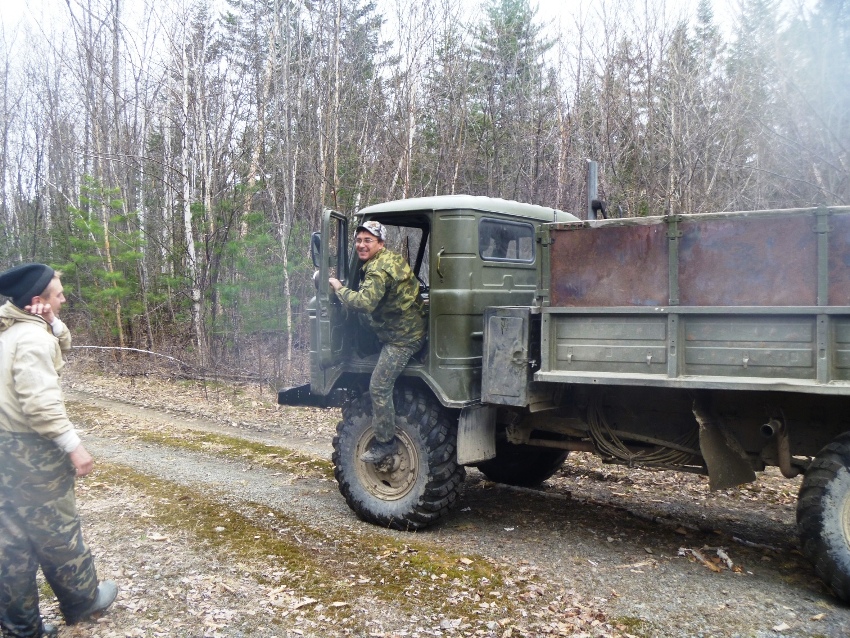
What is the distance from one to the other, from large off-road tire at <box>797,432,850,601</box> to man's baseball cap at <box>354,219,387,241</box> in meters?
3.22

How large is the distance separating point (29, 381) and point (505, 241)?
342 cm

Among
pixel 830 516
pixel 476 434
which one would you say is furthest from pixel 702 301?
pixel 476 434

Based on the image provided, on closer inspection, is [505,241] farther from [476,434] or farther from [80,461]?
[80,461]

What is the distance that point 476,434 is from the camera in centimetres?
518

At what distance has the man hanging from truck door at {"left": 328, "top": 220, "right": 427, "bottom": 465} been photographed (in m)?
5.11

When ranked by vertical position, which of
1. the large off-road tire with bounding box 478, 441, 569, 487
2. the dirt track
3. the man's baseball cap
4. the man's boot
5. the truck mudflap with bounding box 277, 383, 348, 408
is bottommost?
the dirt track

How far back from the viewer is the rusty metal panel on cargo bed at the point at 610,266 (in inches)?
167

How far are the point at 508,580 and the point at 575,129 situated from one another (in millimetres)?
11707

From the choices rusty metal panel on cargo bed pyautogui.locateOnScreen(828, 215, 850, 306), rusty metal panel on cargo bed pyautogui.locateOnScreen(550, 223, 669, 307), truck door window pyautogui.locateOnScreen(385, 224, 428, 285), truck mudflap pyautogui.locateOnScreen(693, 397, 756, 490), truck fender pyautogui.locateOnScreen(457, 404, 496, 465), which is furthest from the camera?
truck door window pyautogui.locateOnScreen(385, 224, 428, 285)

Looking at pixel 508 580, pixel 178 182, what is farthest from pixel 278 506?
pixel 178 182

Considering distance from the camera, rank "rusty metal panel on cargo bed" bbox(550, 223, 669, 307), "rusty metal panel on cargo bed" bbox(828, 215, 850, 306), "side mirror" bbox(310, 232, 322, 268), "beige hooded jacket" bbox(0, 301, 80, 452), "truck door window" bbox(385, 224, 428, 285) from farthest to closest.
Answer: "truck door window" bbox(385, 224, 428, 285) → "side mirror" bbox(310, 232, 322, 268) → "rusty metal panel on cargo bed" bbox(550, 223, 669, 307) → "rusty metal panel on cargo bed" bbox(828, 215, 850, 306) → "beige hooded jacket" bbox(0, 301, 80, 452)

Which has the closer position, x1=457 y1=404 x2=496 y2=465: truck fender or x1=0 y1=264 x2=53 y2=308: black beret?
x1=0 y1=264 x2=53 y2=308: black beret

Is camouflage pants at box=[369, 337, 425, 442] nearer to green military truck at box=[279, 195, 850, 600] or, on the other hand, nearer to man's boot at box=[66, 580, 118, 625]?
green military truck at box=[279, 195, 850, 600]

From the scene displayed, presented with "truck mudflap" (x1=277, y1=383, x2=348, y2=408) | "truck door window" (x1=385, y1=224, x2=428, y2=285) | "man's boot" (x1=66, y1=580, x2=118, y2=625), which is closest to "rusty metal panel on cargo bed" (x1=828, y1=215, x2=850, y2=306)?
"truck door window" (x1=385, y1=224, x2=428, y2=285)
